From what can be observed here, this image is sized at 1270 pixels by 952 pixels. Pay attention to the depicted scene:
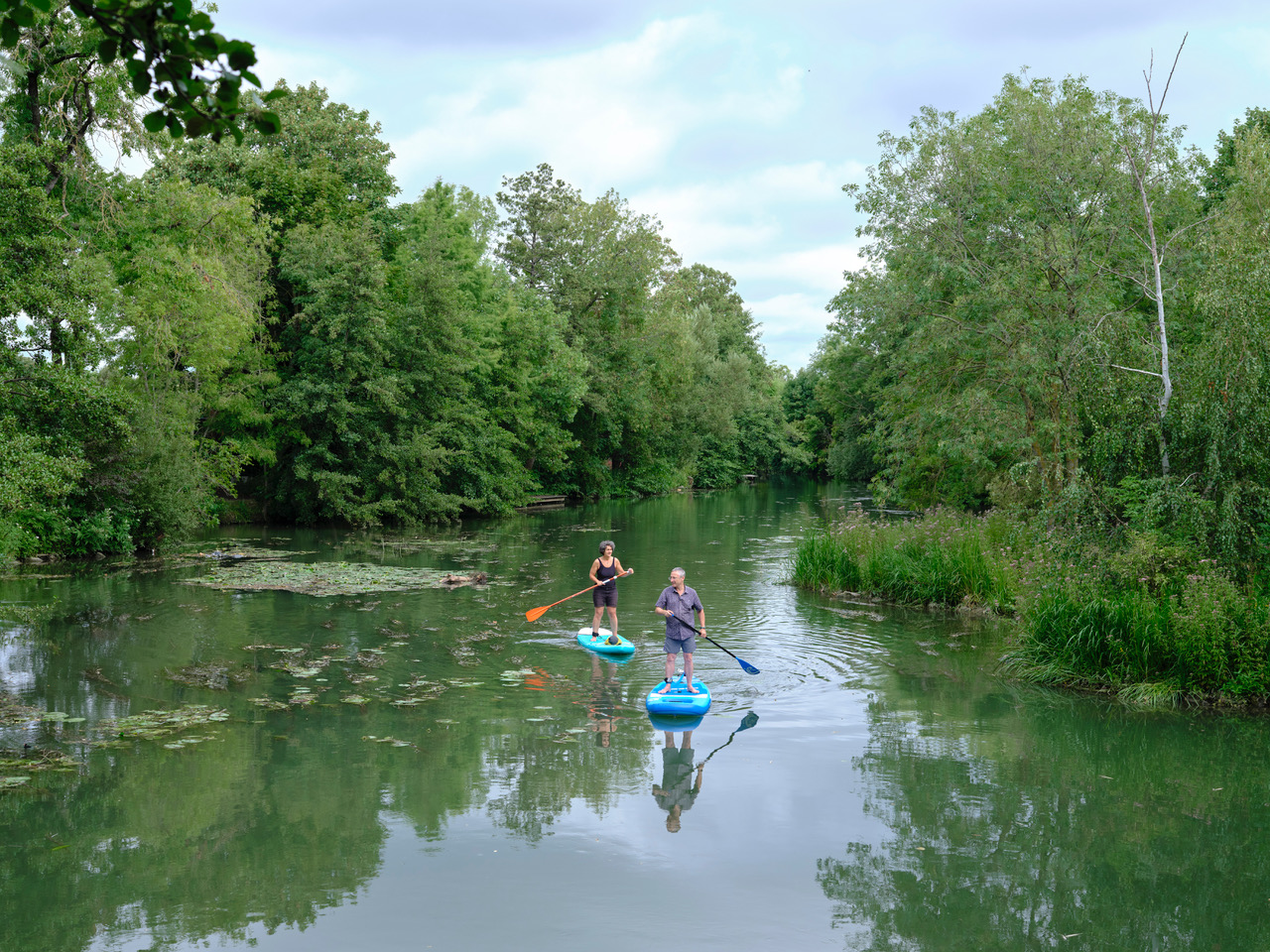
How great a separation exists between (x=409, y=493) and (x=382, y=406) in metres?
3.13

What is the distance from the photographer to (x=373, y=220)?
132 ft

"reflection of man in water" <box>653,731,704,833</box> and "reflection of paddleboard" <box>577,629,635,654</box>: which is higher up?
"reflection of paddleboard" <box>577,629,635,654</box>

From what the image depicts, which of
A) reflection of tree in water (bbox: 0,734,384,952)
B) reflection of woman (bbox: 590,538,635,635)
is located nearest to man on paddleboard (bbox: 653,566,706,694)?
reflection of woman (bbox: 590,538,635,635)

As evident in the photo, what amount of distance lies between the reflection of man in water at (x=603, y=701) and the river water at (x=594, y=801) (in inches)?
2.1

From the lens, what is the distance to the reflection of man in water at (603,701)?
1048 cm

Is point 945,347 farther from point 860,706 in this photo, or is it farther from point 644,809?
point 644,809

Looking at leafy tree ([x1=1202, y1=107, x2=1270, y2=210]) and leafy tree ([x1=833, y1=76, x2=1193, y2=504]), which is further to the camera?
leafy tree ([x1=1202, y1=107, x2=1270, y2=210])

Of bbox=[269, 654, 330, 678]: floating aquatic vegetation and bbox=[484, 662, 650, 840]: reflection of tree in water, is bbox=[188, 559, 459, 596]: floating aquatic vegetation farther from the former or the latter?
bbox=[484, 662, 650, 840]: reflection of tree in water

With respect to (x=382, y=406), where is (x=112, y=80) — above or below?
above

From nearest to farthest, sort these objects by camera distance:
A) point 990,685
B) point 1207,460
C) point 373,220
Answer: point 1207,460 < point 990,685 < point 373,220

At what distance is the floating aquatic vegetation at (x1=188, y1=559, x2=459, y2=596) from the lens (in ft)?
64.4

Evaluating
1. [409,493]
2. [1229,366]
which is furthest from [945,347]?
[409,493]

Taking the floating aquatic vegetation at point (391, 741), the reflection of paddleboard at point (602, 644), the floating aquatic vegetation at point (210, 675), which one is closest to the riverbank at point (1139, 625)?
the reflection of paddleboard at point (602, 644)

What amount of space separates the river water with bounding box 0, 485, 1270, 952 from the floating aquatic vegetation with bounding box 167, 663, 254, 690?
0.06 m
